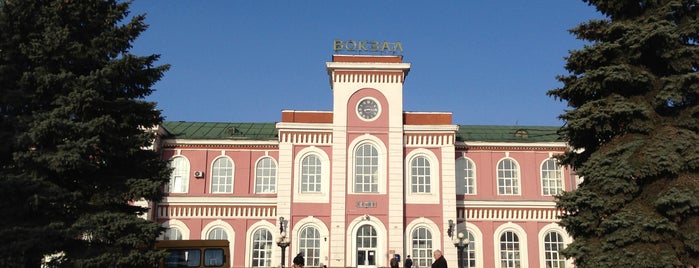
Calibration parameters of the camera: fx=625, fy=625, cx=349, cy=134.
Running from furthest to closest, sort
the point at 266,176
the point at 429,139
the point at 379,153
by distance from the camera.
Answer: the point at 266,176, the point at 429,139, the point at 379,153

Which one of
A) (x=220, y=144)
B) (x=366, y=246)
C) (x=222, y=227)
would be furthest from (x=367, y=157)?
(x=222, y=227)

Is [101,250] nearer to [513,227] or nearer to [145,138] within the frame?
[145,138]

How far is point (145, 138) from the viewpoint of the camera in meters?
16.3

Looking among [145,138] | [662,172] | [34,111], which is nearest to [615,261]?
[662,172]

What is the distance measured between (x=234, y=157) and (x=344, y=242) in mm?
7775

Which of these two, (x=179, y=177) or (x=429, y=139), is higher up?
(x=429, y=139)

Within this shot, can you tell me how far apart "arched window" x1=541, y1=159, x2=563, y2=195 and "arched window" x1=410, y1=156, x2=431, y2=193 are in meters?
6.68

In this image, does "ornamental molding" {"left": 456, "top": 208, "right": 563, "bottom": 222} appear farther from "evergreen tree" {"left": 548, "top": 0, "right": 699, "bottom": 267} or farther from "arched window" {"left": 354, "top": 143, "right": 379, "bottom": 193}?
"evergreen tree" {"left": 548, "top": 0, "right": 699, "bottom": 267}

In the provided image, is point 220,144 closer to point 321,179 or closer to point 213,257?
point 321,179

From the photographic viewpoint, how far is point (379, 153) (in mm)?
32156

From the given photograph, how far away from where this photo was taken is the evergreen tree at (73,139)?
14531 millimetres

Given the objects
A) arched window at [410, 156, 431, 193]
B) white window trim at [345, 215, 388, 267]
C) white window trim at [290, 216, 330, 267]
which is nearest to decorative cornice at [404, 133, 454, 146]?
arched window at [410, 156, 431, 193]

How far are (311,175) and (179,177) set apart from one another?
714 cm

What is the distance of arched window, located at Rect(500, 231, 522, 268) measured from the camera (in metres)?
32.8
